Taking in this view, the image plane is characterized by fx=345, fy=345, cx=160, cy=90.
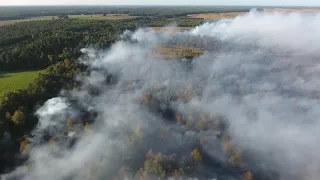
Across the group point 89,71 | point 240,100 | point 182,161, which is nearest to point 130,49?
point 89,71

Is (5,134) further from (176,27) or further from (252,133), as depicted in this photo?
(176,27)

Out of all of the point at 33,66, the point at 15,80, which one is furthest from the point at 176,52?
the point at 15,80

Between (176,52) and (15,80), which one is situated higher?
(15,80)

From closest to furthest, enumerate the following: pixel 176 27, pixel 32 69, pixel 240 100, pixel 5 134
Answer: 1. pixel 5 134
2. pixel 240 100
3. pixel 32 69
4. pixel 176 27

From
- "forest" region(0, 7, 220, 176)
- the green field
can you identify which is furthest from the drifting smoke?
the green field

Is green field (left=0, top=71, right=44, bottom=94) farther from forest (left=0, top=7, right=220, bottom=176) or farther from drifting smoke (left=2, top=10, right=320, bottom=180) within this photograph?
drifting smoke (left=2, top=10, right=320, bottom=180)

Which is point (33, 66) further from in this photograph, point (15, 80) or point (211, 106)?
point (211, 106)
